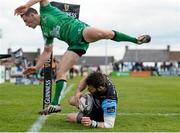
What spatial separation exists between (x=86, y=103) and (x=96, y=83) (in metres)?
0.50

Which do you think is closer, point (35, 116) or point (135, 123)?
point (135, 123)

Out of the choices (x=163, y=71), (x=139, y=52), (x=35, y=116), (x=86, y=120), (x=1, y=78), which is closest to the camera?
(x=86, y=120)

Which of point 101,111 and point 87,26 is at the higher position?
point 87,26

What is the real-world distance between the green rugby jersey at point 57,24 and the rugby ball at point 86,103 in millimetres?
1039

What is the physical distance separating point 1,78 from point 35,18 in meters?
27.9

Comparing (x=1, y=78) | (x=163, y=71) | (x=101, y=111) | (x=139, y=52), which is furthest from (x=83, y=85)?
(x=139, y=52)

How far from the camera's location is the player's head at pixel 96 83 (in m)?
9.27

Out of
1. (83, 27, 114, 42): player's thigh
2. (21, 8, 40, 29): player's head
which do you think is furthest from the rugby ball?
(21, 8, 40, 29): player's head

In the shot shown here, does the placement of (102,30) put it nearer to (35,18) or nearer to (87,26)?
(87,26)

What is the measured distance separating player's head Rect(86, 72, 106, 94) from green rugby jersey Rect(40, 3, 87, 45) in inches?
40.3

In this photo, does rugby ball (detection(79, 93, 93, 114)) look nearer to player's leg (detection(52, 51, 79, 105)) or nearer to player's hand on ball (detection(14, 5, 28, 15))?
player's leg (detection(52, 51, 79, 105))

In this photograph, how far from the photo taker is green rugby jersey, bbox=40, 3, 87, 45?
10.1m

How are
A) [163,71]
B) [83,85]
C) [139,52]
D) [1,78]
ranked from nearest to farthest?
1. [83,85]
2. [1,78]
3. [163,71]
4. [139,52]

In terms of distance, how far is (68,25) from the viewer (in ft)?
33.2
